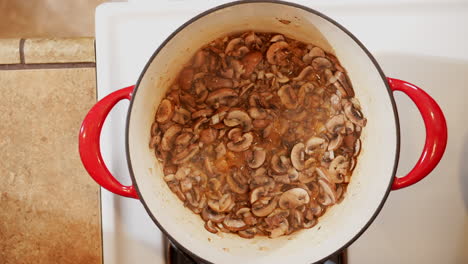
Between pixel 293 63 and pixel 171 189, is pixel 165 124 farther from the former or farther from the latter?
pixel 293 63

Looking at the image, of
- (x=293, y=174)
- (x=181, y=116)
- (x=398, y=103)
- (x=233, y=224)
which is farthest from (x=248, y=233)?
(x=398, y=103)

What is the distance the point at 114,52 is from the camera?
2.33 ft

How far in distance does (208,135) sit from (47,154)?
0.34 meters

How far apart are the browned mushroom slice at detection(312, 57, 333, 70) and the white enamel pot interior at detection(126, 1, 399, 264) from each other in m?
0.03

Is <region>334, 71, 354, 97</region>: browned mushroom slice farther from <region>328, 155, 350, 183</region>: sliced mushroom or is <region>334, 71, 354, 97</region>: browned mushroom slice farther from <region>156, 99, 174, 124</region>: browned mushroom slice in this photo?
A: <region>156, 99, 174, 124</region>: browned mushroom slice

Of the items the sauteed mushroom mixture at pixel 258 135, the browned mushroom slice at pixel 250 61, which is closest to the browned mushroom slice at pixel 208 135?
the sauteed mushroom mixture at pixel 258 135

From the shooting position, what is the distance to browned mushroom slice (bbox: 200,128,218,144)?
0.73 m

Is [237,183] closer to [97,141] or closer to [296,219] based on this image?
[296,219]

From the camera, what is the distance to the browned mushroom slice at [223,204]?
0.72 meters

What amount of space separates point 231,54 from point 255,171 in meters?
0.21

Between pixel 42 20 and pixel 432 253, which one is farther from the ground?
pixel 42 20

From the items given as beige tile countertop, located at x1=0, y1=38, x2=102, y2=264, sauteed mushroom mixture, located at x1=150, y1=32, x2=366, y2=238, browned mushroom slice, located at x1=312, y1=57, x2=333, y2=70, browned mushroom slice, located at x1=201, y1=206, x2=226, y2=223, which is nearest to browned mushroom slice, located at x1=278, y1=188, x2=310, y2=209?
sauteed mushroom mixture, located at x1=150, y1=32, x2=366, y2=238

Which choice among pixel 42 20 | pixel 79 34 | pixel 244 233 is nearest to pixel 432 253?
pixel 244 233

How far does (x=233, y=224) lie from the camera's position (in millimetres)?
717
